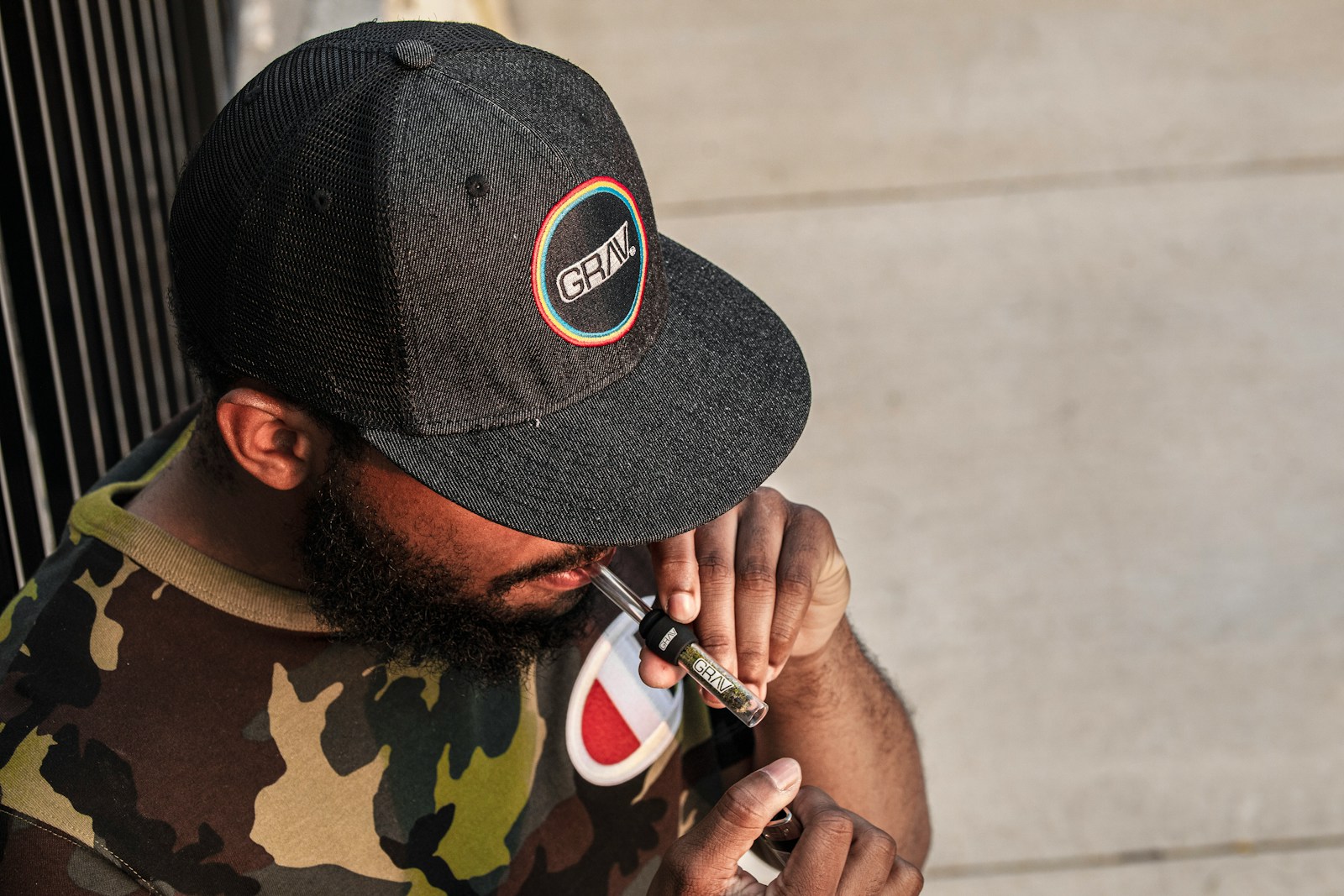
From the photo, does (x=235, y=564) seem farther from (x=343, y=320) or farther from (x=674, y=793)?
(x=674, y=793)

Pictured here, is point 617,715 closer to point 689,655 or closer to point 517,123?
point 689,655

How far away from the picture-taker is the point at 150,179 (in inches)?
128

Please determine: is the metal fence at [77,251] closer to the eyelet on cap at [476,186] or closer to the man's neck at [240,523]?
the man's neck at [240,523]

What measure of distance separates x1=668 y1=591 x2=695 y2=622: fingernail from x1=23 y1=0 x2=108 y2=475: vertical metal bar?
4.50ft

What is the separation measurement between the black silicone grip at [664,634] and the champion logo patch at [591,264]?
0.40 m

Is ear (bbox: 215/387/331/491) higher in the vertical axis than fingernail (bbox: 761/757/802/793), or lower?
higher

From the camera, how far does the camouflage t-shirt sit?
62.9 inches

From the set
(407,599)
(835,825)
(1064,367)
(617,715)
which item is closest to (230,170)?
(407,599)

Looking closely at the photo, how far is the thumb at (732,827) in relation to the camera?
1.55 metres

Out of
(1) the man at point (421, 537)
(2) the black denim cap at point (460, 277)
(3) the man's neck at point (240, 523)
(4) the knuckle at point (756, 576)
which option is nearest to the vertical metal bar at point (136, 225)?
(1) the man at point (421, 537)

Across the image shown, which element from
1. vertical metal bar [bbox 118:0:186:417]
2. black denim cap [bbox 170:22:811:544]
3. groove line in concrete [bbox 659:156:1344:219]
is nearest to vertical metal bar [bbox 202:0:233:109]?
vertical metal bar [bbox 118:0:186:417]

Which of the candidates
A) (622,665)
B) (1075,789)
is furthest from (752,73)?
(622,665)

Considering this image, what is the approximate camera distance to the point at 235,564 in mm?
1740

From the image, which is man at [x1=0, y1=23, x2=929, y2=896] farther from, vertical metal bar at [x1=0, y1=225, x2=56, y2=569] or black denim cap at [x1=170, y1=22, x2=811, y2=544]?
vertical metal bar at [x1=0, y1=225, x2=56, y2=569]
